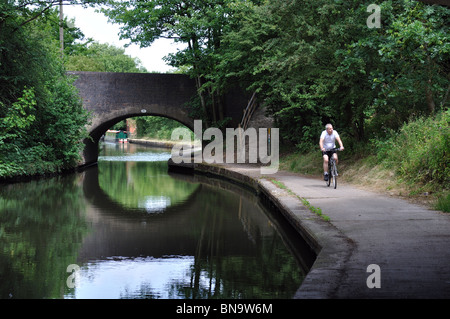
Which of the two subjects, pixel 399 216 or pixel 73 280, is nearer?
pixel 73 280

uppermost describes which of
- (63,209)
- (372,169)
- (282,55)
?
(282,55)

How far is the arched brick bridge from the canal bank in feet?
54.7

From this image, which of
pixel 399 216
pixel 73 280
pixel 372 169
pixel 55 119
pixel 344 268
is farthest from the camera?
pixel 55 119

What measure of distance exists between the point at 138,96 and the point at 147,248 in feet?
65.9

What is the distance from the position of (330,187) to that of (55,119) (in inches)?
520

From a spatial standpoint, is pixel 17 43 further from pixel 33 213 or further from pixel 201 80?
pixel 201 80

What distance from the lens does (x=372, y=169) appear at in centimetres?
1267

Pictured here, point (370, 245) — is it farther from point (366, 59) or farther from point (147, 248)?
point (366, 59)

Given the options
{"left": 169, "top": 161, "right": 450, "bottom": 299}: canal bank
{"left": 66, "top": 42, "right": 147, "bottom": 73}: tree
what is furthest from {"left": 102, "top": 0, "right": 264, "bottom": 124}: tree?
{"left": 169, "top": 161, "right": 450, "bottom": 299}: canal bank

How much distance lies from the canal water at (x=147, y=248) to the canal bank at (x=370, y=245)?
455 mm

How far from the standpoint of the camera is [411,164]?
10836mm

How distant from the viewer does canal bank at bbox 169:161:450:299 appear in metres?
4.37

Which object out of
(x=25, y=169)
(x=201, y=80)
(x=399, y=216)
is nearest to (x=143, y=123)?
(x=201, y=80)

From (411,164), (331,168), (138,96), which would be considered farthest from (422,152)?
(138,96)
